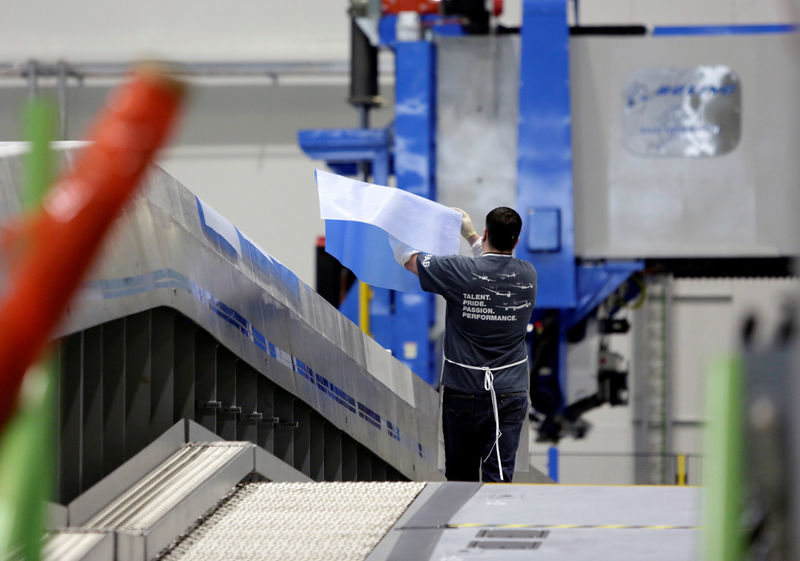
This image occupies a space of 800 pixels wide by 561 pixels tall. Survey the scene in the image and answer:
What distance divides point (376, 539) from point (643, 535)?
0.65 m

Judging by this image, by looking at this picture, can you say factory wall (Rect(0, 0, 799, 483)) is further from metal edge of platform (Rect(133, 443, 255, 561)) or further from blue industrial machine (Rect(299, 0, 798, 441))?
metal edge of platform (Rect(133, 443, 255, 561))

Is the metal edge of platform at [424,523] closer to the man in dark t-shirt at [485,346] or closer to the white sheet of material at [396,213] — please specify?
the man in dark t-shirt at [485,346]

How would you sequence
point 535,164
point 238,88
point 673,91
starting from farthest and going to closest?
point 238,88 < point 673,91 < point 535,164

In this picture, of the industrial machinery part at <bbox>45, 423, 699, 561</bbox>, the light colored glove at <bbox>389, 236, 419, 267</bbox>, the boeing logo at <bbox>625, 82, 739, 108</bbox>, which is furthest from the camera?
the boeing logo at <bbox>625, 82, 739, 108</bbox>

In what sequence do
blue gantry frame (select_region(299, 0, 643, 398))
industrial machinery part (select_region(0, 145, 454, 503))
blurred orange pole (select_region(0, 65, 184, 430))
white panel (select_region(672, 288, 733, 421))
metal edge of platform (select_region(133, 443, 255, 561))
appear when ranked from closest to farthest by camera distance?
1. blurred orange pole (select_region(0, 65, 184, 430))
2. metal edge of platform (select_region(133, 443, 255, 561))
3. industrial machinery part (select_region(0, 145, 454, 503))
4. blue gantry frame (select_region(299, 0, 643, 398))
5. white panel (select_region(672, 288, 733, 421))

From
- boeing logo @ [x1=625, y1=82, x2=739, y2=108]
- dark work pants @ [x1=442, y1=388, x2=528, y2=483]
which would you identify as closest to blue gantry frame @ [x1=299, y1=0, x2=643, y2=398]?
boeing logo @ [x1=625, y1=82, x2=739, y2=108]

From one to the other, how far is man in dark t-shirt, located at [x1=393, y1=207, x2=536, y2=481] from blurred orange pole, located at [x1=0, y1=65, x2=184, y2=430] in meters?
3.54

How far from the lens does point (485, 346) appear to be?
4.13 m

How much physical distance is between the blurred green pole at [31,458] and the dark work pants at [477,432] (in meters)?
3.51

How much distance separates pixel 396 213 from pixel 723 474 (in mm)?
3768

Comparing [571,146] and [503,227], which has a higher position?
[571,146]

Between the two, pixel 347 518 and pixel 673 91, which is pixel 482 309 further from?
pixel 673 91

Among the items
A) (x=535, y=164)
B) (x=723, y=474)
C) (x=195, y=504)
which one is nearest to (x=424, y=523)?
(x=195, y=504)

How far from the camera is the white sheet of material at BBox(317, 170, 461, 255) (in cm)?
441
